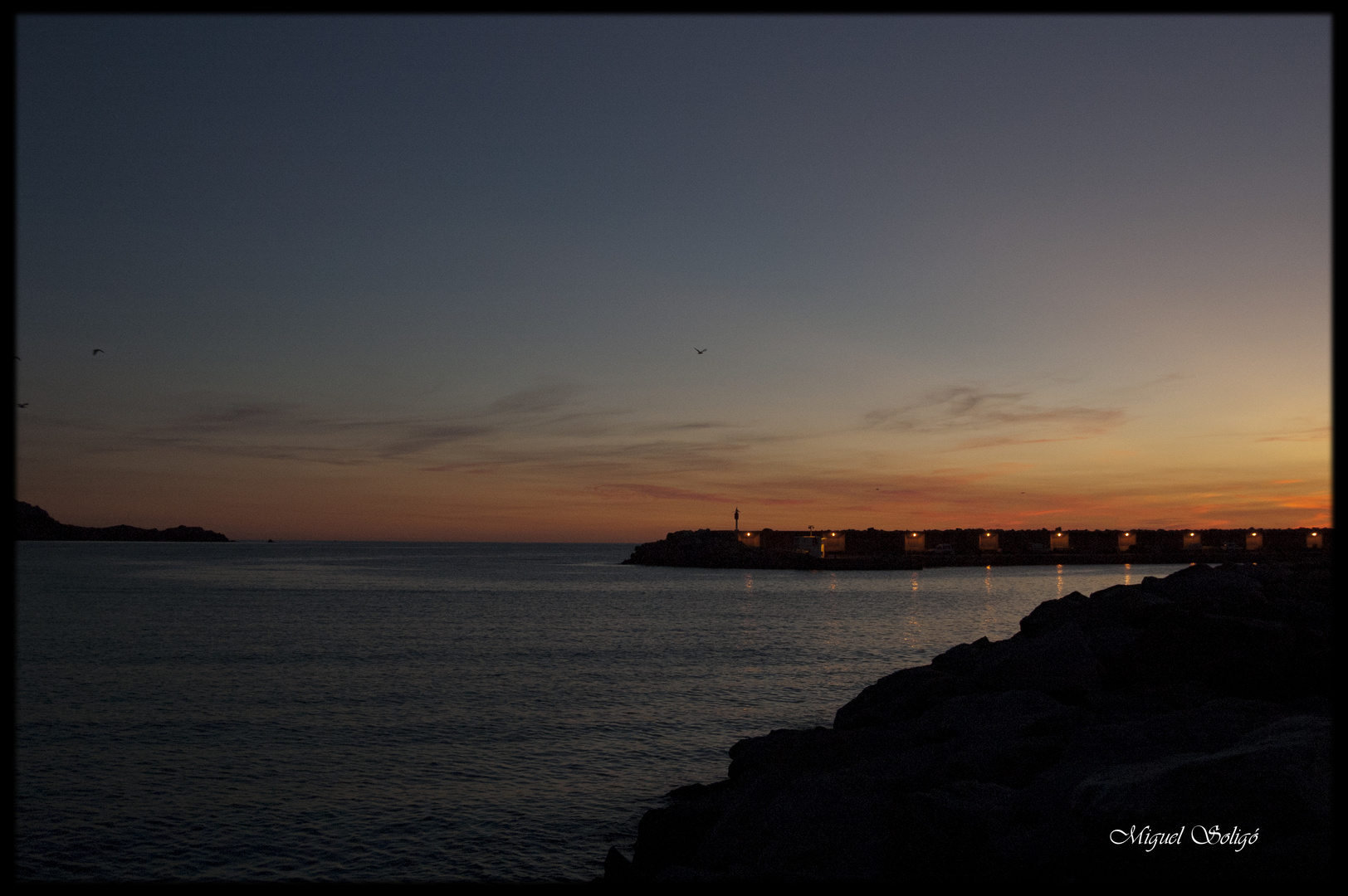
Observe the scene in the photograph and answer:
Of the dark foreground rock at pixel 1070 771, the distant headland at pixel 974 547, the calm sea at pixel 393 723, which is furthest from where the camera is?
the distant headland at pixel 974 547

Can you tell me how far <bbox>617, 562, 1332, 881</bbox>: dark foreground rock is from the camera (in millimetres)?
→ 6855

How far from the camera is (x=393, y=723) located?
2362 cm

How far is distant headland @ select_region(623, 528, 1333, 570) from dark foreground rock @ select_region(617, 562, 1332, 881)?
12583cm

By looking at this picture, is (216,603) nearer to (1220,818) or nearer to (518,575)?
(518,575)

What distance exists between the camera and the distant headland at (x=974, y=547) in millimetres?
149875

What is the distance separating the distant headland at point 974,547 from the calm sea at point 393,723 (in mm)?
88707

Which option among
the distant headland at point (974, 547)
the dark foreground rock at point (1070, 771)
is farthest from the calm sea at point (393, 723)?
the distant headland at point (974, 547)

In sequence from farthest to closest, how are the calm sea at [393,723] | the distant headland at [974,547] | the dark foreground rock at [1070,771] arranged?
A: 1. the distant headland at [974,547]
2. the calm sea at [393,723]
3. the dark foreground rock at [1070,771]

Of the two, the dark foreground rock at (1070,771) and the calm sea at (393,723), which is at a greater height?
the dark foreground rock at (1070,771)

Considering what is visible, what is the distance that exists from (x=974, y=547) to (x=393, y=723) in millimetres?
160646

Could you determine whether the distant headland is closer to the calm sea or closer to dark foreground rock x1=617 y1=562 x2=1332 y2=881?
the calm sea

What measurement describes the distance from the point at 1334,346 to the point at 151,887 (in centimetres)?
353

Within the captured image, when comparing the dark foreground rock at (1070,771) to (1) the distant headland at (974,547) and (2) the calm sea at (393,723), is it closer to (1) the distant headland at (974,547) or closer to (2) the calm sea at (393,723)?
(2) the calm sea at (393,723)

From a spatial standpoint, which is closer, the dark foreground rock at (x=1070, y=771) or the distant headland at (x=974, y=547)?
the dark foreground rock at (x=1070, y=771)
